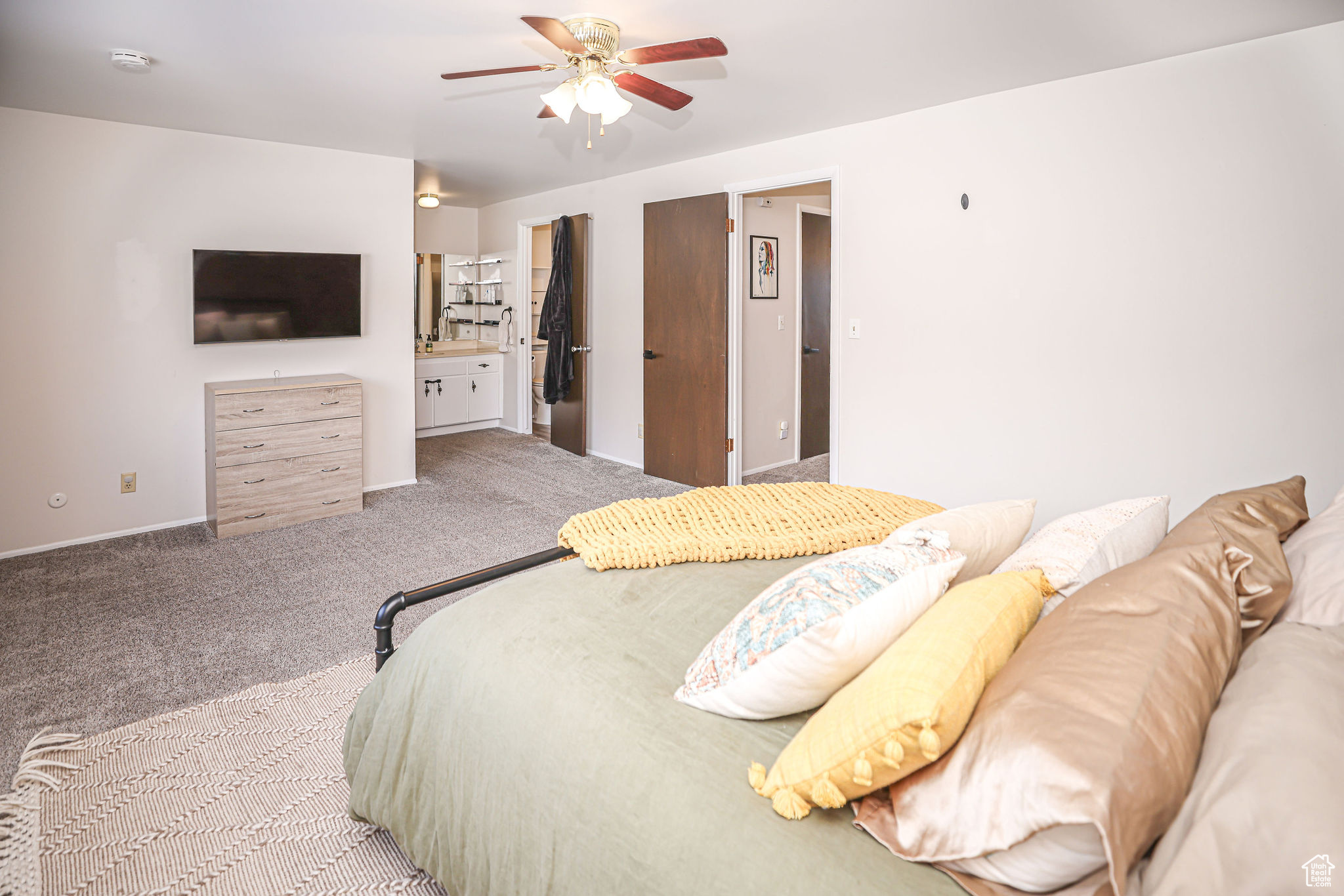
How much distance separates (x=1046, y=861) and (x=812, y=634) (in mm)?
415

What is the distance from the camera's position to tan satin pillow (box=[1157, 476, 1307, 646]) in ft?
3.91

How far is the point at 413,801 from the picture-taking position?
1.65 m

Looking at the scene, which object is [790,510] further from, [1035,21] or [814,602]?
[1035,21]

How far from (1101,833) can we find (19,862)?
91.7 inches

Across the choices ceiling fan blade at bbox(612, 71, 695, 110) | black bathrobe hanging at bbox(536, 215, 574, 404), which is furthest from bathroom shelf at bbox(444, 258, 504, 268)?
ceiling fan blade at bbox(612, 71, 695, 110)

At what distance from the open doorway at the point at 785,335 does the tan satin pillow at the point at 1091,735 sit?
13.8ft

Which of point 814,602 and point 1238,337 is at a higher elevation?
point 1238,337

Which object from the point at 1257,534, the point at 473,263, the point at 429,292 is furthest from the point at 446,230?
the point at 1257,534

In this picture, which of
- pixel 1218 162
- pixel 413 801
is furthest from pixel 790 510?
pixel 1218 162

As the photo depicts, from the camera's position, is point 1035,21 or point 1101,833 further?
point 1035,21

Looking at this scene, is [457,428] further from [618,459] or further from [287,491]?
[287,491]

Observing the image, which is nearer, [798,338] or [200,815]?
[200,815]

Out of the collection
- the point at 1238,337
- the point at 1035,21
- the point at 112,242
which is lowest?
the point at 1238,337

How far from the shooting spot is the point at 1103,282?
331 centimetres
